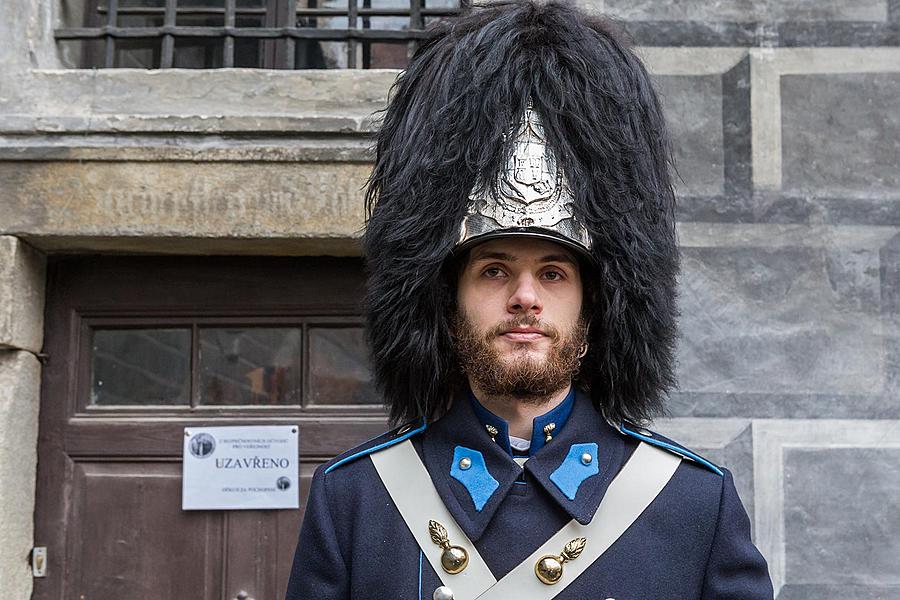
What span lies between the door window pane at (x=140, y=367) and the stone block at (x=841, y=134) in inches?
76.9

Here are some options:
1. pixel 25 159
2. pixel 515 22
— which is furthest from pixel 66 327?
pixel 515 22

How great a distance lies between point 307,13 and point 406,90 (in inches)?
50.6

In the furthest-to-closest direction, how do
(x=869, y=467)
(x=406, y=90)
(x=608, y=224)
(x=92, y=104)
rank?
(x=92, y=104)
(x=869, y=467)
(x=406, y=90)
(x=608, y=224)

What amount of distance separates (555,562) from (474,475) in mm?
236

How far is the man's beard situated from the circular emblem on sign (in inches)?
61.3

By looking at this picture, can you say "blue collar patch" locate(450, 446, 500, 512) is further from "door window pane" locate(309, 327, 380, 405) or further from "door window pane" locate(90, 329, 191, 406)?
"door window pane" locate(90, 329, 191, 406)

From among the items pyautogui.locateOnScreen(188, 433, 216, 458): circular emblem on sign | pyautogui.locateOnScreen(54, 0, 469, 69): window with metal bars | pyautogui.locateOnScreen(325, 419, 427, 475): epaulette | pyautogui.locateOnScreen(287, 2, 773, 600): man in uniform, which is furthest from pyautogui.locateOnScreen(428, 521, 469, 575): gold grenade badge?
pyautogui.locateOnScreen(54, 0, 469, 69): window with metal bars

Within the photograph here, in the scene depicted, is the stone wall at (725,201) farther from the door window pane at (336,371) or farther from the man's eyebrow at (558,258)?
the man's eyebrow at (558,258)

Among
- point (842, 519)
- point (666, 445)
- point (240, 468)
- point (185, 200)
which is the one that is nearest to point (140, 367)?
point (240, 468)

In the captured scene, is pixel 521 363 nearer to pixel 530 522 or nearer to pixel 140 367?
pixel 530 522

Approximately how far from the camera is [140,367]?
3721 millimetres

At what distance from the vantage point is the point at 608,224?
2404 millimetres

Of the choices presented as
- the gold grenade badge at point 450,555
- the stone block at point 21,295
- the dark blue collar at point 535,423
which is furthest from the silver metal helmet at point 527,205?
the stone block at point 21,295

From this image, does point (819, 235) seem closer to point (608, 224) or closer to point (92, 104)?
point (608, 224)
